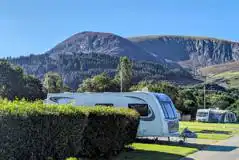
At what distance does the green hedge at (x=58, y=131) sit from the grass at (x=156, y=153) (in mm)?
592

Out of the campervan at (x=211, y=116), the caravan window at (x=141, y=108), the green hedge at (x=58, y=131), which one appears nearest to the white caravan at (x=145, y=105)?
the caravan window at (x=141, y=108)

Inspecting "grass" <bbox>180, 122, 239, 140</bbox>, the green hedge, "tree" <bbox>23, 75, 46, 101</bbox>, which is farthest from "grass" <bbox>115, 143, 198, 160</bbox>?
"tree" <bbox>23, 75, 46, 101</bbox>

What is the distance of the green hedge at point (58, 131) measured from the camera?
1028 centimetres

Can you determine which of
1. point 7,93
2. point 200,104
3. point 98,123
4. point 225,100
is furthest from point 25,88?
point 98,123

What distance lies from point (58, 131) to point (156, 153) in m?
8.32

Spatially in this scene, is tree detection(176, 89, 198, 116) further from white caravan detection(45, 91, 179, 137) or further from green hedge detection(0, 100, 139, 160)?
green hedge detection(0, 100, 139, 160)

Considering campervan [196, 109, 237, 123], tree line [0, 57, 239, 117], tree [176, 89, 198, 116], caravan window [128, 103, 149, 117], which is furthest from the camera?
tree [176, 89, 198, 116]

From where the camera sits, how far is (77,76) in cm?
17838

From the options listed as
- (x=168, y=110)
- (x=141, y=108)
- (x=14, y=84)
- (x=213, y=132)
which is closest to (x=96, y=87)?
(x=14, y=84)

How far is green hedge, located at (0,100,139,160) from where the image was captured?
10.3m

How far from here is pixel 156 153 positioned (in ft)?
65.8

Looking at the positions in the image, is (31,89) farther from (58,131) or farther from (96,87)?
(58,131)

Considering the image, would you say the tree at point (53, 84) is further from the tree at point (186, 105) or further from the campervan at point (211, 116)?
the campervan at point (211, 116)

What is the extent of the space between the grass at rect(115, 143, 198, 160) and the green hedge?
592 millimetres
